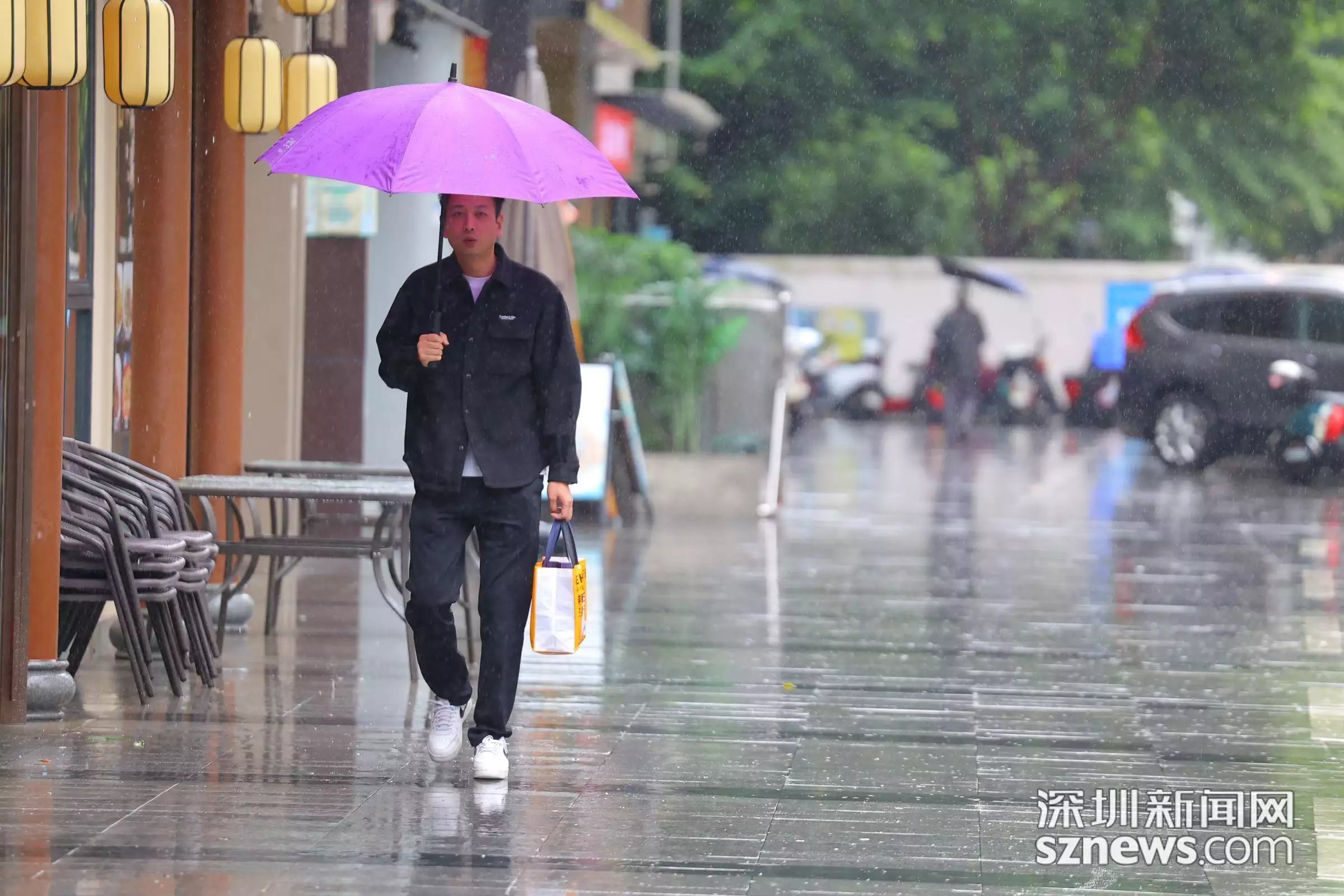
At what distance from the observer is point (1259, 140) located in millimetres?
37438

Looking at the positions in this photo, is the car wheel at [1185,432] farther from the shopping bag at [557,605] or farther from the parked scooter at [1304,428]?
the shopping bag at [557,605]

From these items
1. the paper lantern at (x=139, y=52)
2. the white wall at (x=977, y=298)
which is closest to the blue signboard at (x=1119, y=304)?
the white wall at (x=977, y=298)

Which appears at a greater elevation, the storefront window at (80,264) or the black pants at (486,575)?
the storefront window at (80,264)

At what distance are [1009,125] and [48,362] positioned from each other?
3381 cm

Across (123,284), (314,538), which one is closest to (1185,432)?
(123,284)

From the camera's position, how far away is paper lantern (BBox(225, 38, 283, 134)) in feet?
30.6

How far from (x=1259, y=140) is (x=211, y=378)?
30843 mm

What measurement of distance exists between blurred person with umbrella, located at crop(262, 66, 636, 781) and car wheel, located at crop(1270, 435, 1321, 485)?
15.8 metres

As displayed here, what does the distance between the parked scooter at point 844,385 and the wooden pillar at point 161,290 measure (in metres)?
24.5

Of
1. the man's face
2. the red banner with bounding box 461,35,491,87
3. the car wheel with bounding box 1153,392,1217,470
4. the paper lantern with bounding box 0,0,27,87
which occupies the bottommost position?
the car wheel with bounding box 1153,392,1217,470

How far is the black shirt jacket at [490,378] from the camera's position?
6.14m

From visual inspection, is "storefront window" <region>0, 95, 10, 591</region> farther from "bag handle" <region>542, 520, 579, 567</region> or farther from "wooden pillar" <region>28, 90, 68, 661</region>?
"bag handle" <region>542, 520, 579, 567</region>

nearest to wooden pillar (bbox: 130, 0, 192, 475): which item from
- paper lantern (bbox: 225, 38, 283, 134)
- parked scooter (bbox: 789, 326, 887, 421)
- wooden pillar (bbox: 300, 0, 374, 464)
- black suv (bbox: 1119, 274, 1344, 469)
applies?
paper lantern (bbox: 225, 38, 283, 134)

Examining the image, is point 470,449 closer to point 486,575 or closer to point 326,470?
point 486,575
